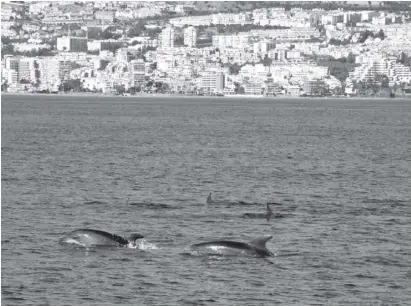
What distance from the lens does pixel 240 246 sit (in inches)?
1125

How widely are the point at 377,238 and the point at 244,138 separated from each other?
56.0 meters

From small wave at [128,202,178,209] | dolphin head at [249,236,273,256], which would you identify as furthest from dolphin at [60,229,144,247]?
small wave at [128,202,178,209]

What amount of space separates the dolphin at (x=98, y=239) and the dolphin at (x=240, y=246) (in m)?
1.92

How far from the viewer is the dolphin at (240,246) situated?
28.5m

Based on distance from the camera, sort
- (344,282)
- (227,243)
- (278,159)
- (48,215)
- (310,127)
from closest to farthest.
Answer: (344,282) < (227,243) < (48,215) < (278,159) < (310,127)

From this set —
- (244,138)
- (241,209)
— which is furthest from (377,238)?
(244,138)

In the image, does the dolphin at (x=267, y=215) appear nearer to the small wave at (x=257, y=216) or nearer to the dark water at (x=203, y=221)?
the small wave at (x=257, y=216)

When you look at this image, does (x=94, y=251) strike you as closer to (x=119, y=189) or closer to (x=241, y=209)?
(x=241, y=209)

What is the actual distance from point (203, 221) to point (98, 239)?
19.4ft

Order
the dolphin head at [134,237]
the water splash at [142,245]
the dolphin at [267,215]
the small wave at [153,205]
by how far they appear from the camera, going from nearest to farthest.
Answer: the water splash at [142,245] < the dolphin head at [134,237] < the dolphin at [267,215] < the small wave at [153,205]

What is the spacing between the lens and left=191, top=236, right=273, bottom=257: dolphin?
93.4ft

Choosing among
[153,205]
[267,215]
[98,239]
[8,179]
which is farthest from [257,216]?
[8,179]

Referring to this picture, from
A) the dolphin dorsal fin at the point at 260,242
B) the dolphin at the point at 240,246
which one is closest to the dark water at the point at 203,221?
the dolphin at the point at 240,246

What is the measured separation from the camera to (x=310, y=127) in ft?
359
